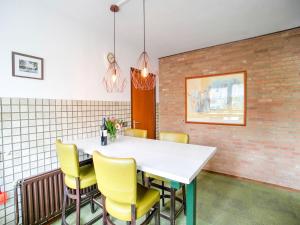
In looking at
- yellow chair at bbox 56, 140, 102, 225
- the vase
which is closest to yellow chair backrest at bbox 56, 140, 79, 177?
yellow chair at bbox 56, 140, 102, 225

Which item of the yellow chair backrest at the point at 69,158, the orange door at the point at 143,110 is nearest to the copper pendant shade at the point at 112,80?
the orange door at the point at 143,110

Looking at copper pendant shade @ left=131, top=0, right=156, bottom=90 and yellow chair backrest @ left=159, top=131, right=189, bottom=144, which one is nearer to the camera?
yellow chair backrest @ left=159, top=131, right=189, bottom=144

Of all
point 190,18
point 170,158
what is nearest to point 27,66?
point 170,158

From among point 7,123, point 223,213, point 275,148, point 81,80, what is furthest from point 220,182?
point 7,123

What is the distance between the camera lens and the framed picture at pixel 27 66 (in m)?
1.66

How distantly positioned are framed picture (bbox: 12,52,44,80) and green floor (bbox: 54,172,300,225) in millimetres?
1787

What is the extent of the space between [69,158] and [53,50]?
141cm

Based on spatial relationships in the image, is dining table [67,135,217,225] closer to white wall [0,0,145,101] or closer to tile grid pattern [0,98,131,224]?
tile grid pattern [0,98,131,224]

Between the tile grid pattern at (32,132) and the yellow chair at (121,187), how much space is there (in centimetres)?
111

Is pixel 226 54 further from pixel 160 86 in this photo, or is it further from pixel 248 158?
pixel 248 158

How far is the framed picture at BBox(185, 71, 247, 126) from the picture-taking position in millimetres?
2865

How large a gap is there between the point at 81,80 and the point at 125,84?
92 cm

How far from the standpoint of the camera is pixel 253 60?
8.99ft

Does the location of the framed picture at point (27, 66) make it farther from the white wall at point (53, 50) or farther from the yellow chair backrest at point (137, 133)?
the yellow chair backrest at point (137, 133)
